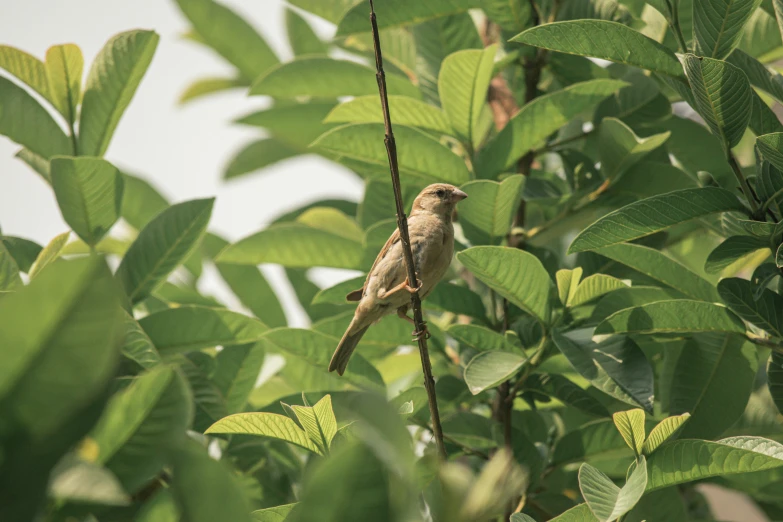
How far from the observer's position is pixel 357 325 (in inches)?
122

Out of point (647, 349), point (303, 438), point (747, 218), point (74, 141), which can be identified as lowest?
point (647, 349)

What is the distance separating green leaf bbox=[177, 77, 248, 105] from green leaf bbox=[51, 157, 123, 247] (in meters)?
2.31

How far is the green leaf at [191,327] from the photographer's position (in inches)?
115

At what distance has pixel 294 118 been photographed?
4.18m

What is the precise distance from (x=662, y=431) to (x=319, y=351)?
4.51 ft

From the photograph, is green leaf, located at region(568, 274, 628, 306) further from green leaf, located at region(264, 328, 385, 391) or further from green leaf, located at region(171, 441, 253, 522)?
green leaf, located at region(171, 441, 253, 522)

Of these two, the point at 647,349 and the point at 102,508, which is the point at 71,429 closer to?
the point at 102,508

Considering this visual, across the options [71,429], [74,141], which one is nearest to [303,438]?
[71,429]

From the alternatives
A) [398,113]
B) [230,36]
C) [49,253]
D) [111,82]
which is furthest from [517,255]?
[230,36]

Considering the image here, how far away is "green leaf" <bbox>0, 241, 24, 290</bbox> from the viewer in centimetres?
242

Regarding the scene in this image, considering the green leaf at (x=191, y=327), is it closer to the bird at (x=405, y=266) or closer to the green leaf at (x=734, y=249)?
Result: the bird at (x=405, y=266)

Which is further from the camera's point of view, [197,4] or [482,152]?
[197,4]

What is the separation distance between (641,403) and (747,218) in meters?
0.67

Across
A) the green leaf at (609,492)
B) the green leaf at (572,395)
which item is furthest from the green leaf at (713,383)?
the green leaf at (609,492)
